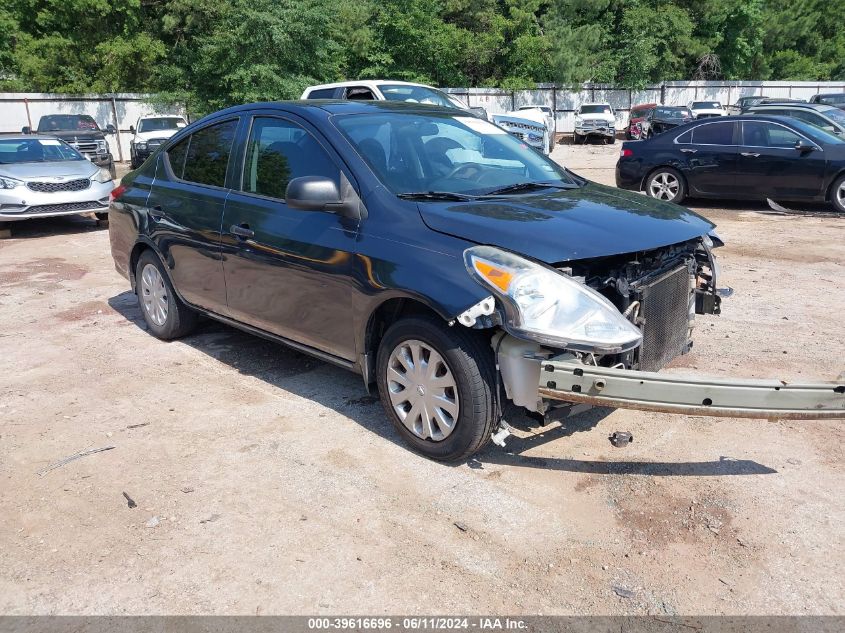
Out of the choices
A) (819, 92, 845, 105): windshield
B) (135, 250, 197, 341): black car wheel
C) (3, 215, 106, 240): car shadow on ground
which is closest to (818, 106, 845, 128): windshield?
(819, 92, 845, 105): windshield

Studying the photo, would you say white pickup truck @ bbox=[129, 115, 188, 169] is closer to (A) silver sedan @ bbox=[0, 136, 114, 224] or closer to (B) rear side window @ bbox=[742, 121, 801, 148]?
(A) silver sedan @ bbox=[0, 136, 114, 224]

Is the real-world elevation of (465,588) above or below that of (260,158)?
below

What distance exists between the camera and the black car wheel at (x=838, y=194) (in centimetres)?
1131

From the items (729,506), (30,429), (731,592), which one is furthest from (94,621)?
(729,506)

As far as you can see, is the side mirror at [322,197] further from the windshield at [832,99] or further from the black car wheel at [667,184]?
the windshield at [832,99]

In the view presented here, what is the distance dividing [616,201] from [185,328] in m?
3.52

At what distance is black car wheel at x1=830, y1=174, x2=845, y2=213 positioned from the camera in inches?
445

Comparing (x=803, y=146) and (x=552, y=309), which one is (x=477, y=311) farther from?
(x=803, y=146)

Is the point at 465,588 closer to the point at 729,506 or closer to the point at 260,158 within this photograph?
the point at 729,506

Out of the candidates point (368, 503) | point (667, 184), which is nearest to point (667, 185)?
point (667, 184)

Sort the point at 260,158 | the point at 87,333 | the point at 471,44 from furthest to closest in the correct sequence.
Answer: the point at 471,44, the point at 87,333, the point at 260,158

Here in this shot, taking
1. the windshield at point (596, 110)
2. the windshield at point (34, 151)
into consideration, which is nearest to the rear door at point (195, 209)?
the windshield at point (34, 151)

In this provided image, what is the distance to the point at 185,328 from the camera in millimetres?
6012

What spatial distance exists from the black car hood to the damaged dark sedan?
0.04ft
